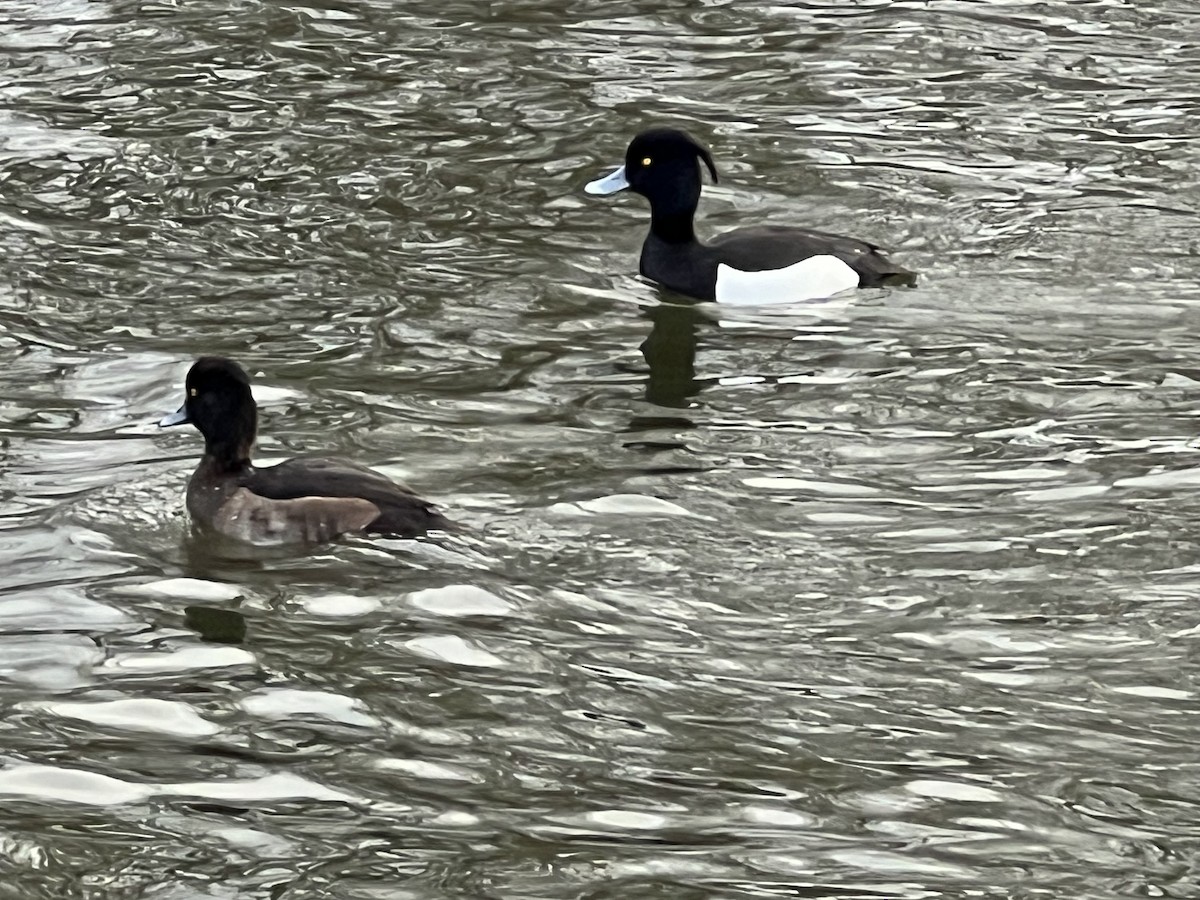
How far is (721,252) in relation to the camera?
1151 cm

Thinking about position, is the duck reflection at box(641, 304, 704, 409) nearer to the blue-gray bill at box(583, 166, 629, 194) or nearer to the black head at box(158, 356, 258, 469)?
the blue-gray bill at box(583, 166, 629, 194)

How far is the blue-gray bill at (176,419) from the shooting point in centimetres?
886

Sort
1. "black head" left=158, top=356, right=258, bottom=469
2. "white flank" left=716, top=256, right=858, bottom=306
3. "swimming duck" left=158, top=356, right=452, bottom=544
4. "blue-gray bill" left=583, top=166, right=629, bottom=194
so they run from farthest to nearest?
"blue-gray bill" left=583, top=166, right=629, bottom=194 < "white flank" left=716, top=256, right=858, bottom=306 < "black head" left=158, top=356, right=258, bottom=469 < "swimming duck" left=158, top=356, right=452, bottom=544

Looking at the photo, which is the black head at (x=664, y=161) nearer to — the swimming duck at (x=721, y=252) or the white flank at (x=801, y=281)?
the swimming duck at (x=721, y=252)

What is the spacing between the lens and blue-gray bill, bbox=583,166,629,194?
1204cm

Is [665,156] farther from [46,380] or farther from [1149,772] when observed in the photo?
[1149,772]

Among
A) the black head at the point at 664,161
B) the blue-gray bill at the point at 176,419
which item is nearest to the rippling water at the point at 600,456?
the blue-gray bill at the point at 176,419

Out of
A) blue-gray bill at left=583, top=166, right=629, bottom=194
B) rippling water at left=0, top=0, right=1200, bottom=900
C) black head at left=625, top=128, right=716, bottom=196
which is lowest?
rippling water at left=0, top=0, right=1200, bottom=900

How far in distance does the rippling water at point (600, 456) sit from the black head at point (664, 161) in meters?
0.47

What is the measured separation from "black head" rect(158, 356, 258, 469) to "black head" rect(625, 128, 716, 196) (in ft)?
11.5

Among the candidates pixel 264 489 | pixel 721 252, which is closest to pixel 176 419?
pixel 264 489

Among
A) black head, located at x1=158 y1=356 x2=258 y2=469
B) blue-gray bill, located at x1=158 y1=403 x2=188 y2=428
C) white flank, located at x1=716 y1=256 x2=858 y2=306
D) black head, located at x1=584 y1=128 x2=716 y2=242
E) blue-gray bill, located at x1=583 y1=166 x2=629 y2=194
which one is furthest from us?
blue-gray bill, located at x1=583 y1=166 x2=629 y2=194

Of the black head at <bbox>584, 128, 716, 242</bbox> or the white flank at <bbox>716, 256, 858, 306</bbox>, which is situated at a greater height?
the black head at <bbox>584, 128, 716, 242</bbox>

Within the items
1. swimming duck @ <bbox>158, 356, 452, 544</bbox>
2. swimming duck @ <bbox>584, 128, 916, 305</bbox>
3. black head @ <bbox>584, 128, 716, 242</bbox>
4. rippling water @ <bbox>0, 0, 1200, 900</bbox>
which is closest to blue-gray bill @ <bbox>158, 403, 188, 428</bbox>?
swimming duck @ <bbox>158, 356, 452, 544</bbox>
